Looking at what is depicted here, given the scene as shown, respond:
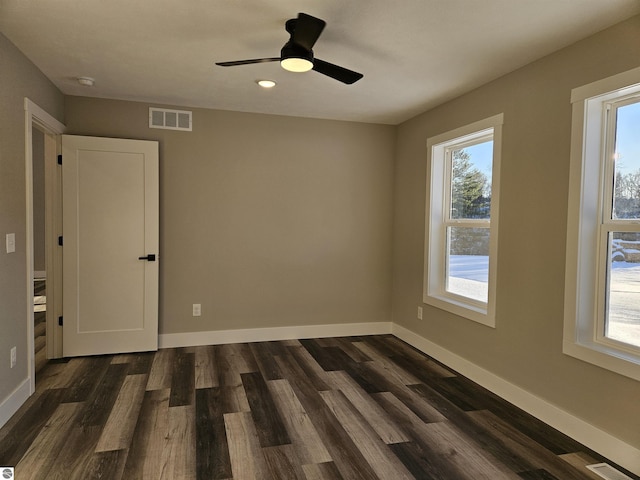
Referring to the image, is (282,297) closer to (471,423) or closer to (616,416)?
(471,423)

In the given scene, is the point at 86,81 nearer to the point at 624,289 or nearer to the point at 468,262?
the point at 468,262

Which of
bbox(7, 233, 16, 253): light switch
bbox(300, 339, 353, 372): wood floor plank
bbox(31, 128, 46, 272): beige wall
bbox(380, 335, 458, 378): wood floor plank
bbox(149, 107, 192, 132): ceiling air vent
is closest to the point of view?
bbox(7, 233, 16, 253): light switch

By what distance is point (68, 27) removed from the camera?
2.51 metres

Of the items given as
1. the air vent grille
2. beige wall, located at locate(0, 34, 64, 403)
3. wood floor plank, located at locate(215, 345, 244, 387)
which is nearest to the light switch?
beige wall, located at locate(0, 34, 64, 403)

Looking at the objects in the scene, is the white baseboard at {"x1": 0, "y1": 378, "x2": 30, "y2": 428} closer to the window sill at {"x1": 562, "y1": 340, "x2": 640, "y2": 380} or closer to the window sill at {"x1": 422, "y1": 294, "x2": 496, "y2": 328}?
the window sill at {"x1": 422, "y1": 294, "x2": 496, "y2": 328}

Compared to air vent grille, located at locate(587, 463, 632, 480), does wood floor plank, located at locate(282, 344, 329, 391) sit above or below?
below

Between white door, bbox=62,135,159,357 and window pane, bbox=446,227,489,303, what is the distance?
9.58ft

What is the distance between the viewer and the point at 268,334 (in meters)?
4.56

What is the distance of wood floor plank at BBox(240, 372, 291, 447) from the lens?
2.50 m

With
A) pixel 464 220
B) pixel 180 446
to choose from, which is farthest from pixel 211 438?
pixel 464 220

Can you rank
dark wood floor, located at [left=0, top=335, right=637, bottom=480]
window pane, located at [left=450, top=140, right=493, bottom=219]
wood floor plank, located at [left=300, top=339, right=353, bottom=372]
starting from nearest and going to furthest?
dark wood floor, located at [left=0, top=335, right=637, bottom=480]
window pane, located at [left=450, top=140, right=493, bottom=219]
wood floor plank, located at [left=300, top=339, right=353, bottom=372]

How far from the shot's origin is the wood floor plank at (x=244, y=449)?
2.16 meters

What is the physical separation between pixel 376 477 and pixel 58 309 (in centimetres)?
329

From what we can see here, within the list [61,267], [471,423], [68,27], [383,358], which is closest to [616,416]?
[471,423]
